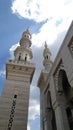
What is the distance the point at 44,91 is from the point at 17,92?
3.05 meters

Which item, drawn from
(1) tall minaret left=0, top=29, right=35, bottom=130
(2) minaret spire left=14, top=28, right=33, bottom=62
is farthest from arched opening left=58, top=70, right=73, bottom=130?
(2) minaret spire left=14, top=28, right=33, bottom=62

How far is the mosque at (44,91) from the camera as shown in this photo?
918cm

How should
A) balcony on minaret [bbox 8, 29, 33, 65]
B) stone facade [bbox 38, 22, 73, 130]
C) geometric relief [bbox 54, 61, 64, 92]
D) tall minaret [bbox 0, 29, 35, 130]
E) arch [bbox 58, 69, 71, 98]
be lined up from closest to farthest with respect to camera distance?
stone facade [bbox 38, 22, 73, 130], geometric relief [bbox 54, 61, 64, 92], arch [bbox 58, 69, 71, 98], tall minaret [bbox 0, 29, 35, 130], balcony on minaret [bbox 8, 29, 33, 65]

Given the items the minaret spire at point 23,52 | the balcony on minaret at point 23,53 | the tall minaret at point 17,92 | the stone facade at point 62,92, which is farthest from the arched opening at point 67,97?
the minaret spire at point 23,52

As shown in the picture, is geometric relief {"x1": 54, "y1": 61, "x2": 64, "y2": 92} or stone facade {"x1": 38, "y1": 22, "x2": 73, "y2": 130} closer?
stone facade {"x1": 38, "y1": 22, "x2": 73, "y2": 130}

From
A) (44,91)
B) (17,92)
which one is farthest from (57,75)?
(17,92)

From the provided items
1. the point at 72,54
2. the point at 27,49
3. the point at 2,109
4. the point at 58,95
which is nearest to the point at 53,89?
the point at 58,95

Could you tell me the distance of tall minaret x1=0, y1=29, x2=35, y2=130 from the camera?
43.0ft

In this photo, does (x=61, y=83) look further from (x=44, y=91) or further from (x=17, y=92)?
(x=17, y=92)

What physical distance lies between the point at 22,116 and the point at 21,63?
21.4ft

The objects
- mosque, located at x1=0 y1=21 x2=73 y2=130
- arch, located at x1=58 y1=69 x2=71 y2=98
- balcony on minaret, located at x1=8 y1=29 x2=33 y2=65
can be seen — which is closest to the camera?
mosque, located at x1=0 y1=21 x2=73 y2=130

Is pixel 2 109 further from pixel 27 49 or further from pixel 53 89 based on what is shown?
pixel 27 49

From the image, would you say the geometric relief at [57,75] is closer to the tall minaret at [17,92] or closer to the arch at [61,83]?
the arch at [61,83]

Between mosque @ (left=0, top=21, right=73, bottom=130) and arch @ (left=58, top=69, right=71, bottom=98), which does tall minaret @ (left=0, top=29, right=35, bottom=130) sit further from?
arch @ (left=58, top=69, right=71, bottom=98)
